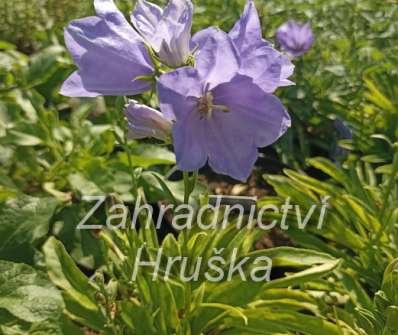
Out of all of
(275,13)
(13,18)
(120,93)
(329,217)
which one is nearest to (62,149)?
(329,217)

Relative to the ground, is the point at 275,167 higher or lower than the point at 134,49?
lower

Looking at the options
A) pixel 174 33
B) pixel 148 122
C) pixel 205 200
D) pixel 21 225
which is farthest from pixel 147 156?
pixel 174 33

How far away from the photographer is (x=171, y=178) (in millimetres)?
3158

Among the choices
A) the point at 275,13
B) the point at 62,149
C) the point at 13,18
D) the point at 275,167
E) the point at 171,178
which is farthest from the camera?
the point at 13,18

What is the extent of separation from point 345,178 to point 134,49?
1510mm

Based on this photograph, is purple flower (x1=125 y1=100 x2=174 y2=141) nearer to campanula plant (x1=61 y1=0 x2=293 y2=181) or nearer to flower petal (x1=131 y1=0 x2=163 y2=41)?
campanula plant (x1=61 y1=0 x2=293 y2=181)

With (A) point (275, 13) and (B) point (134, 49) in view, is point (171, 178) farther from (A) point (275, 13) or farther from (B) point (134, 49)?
(B) point (134, 49)

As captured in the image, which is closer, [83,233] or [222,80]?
[222,80]

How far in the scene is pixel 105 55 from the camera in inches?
55.0

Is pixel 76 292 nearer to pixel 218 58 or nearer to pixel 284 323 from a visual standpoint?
pixel 284 323

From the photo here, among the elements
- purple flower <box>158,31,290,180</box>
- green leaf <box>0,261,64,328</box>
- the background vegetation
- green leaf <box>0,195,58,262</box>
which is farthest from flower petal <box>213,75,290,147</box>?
green leaf <box>0,195,58,262</box>

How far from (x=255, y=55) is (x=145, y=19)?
28cm

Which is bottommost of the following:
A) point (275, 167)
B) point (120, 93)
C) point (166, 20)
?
point (275, 167)

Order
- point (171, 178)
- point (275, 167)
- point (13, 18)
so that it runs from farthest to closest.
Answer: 1. point (13, 18)
2. point (275, 167)
3. point (171, 178)
